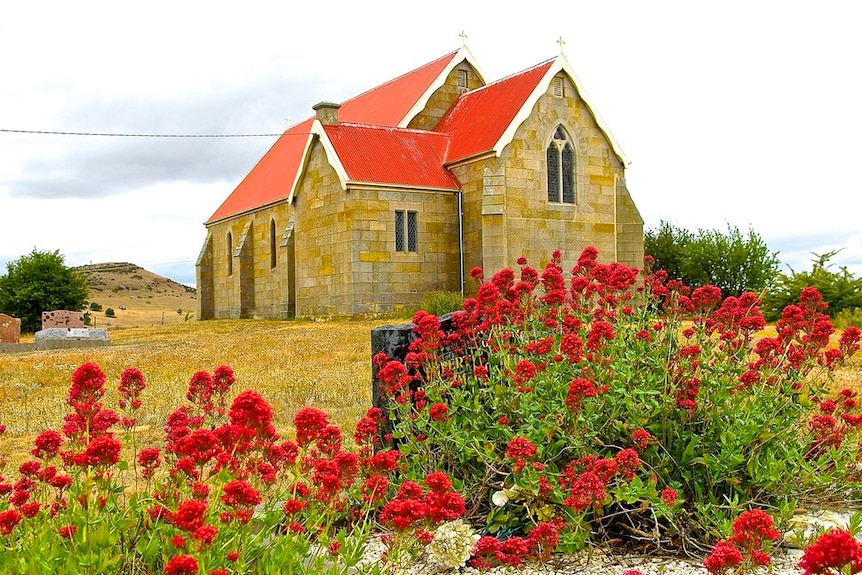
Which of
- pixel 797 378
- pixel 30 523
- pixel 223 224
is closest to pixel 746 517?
pixel 797 378

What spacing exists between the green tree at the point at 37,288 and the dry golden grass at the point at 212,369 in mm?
21590

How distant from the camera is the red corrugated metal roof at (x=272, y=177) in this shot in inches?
1281

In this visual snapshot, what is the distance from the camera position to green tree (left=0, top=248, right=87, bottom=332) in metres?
39.4

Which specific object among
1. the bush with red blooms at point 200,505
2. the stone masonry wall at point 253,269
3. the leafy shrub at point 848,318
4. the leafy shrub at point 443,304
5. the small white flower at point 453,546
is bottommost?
the small white flower at point 453,546

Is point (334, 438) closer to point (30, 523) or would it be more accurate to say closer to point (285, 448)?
point (285, 448)

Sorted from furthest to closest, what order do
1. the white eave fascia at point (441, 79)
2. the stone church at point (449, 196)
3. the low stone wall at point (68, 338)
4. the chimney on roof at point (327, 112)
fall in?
the white eave fascia at point (441, 79), the chimney on roof at point (327, 112), the stone church at point (449, 196), the low stone wall at point (68, 338)

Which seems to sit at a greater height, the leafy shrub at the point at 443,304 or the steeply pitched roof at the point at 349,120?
the steeply pitched roof at the point at 349,120

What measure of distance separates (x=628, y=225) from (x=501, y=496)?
972 inches

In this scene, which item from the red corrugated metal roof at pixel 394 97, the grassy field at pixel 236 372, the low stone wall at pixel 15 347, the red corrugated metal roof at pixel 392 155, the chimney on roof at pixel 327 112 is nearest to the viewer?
the grassy field at pixel 236 372

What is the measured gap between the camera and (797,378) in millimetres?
5285

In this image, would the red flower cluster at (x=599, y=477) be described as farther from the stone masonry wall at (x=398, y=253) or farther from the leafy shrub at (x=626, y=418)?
the stone masonry wall at (x=398, y=253)

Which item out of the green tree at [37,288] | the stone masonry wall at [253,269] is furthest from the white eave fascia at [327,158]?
the green tree at [37,288]

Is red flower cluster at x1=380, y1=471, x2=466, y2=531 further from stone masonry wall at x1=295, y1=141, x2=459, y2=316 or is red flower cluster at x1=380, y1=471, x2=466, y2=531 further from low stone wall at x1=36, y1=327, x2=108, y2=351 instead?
stone masonry wall at x1=295, y1=141, x2=459, y2=316

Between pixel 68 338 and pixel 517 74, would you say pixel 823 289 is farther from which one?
pixel 68 338
